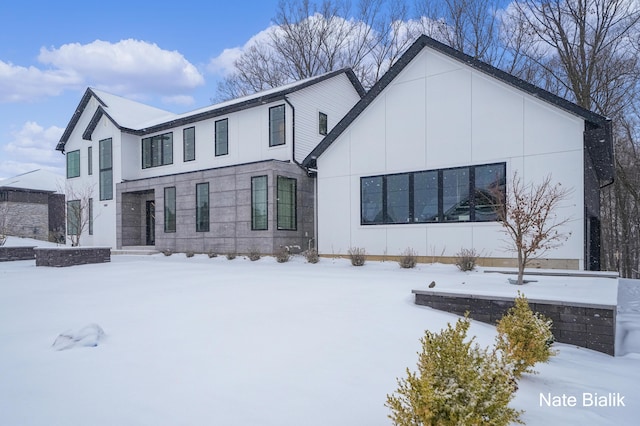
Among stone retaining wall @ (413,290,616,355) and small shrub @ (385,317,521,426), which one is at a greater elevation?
small shrub @ (385,317,521,426)

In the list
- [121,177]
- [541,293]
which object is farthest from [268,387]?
[121,177]

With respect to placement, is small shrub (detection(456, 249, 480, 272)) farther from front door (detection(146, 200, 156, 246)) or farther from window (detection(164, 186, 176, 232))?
front door (detection(146, 200, 156, 246))

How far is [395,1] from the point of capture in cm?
2519

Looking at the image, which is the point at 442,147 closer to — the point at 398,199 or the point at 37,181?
the point at 398,199

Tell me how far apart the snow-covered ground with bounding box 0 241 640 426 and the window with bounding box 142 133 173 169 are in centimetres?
1362

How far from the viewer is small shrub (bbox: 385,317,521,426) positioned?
212cm

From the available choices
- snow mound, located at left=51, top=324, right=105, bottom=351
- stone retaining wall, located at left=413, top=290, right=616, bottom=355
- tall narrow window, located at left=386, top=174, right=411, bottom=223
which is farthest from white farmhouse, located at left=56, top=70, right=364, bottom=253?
snow mound, located at left=51, top=324, right=105, bottom=351

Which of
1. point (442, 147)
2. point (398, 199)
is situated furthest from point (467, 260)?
point (442, 147)

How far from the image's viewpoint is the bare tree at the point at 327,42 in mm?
25656

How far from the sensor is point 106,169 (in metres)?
21.5

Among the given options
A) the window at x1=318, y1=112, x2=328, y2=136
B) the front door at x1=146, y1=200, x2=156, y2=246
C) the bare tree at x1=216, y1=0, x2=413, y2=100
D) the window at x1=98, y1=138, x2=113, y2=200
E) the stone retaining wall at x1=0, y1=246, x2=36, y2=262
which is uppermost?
the bare tree at x1=216, y1=0, x2=413, y2=100

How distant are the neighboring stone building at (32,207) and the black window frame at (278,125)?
19649 millimetres

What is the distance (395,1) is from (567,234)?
20.9m

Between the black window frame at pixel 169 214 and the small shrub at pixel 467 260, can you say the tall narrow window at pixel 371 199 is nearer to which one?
the small shrub at pixel 467 260
